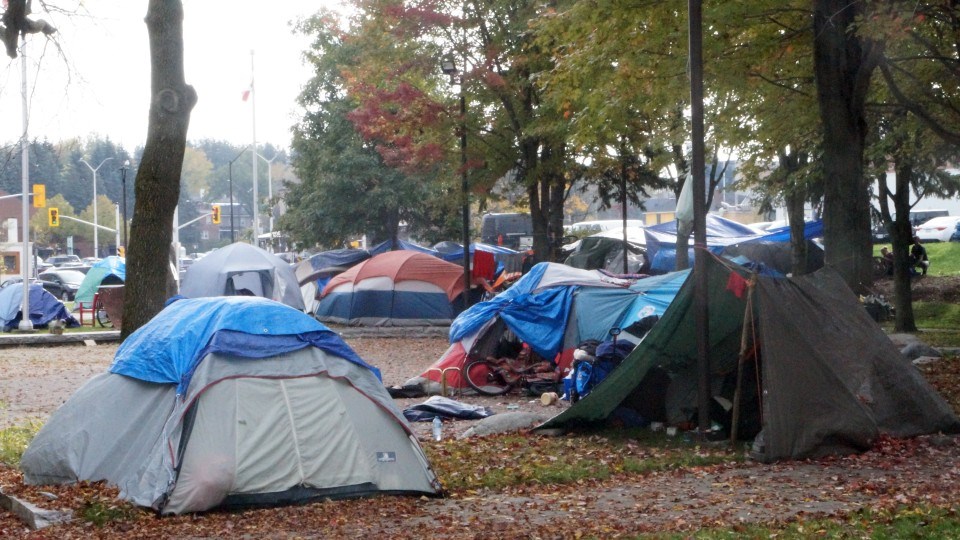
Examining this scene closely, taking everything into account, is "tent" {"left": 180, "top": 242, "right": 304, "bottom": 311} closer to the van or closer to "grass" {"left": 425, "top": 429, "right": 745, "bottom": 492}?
"grass" {"left": 425, "top": 429, "right": 745, "bottom": 492}

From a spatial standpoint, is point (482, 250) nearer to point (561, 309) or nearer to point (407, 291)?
point (407, 291)

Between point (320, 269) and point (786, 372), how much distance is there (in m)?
24.0

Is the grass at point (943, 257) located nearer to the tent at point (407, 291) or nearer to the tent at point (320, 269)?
the tent at point (407, 291)

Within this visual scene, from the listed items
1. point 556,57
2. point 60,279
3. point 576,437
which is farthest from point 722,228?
point 60,279

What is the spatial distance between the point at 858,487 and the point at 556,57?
11089 mm

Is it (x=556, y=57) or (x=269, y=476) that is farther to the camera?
(x=556, y=57)

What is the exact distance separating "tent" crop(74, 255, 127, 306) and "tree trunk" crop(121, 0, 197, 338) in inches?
928

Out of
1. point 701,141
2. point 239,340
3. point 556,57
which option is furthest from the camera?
point 556,57

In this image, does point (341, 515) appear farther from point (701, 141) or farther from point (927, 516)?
point (701, 141)

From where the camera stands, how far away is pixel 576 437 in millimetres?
11773

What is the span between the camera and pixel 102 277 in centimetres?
3422

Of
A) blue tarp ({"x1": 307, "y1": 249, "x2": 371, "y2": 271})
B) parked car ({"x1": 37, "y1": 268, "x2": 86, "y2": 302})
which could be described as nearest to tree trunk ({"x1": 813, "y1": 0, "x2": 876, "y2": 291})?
blue tarp ({"x1": 307, "y1": 249, "x2": 371, "y2": 271})

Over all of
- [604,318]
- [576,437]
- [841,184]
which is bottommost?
[576,437]

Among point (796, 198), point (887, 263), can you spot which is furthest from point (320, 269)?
point (887, 263)
